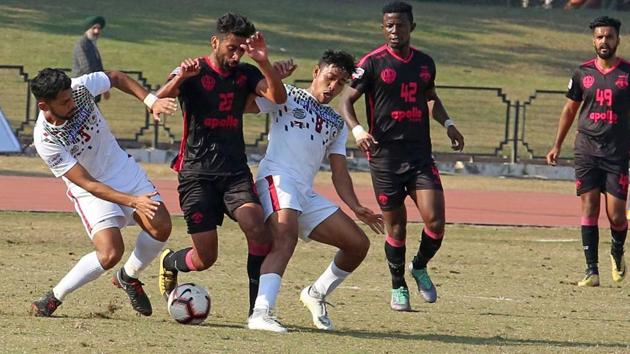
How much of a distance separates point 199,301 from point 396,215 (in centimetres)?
265

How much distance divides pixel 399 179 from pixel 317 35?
3135cm

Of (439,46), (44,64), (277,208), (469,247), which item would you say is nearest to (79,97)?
(277,208)

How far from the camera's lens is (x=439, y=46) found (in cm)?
4275

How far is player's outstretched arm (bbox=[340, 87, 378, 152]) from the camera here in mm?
11172

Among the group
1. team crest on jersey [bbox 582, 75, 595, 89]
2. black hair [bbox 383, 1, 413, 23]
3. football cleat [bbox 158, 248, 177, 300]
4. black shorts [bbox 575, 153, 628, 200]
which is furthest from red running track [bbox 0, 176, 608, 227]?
football cleat [bbox 158, 248, 177, 300]

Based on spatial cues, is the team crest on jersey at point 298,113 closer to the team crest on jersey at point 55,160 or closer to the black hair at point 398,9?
the team crest on jersey at point 55,160

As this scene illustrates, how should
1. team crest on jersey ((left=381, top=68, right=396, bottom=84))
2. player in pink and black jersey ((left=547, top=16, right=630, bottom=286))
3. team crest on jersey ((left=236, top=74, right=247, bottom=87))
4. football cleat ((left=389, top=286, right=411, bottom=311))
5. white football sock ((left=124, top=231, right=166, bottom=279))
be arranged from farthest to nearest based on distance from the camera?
player in pink and black jersey ((left=547, top=16, right=630, bottom=286)), team crest on jersey ((left=381, top=68, right=396, bottom=84)), football cleat ((left=389, top=286, right=411, bottom=311)), white football sock ((left=124, top=231, right=166, bottom=279)), team crest on jersey ((left=236, top=74, right=247, bottom=87))

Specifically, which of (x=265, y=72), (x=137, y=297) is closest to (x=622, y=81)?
(x=265, y=72)

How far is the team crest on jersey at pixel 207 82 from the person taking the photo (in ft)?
32.7

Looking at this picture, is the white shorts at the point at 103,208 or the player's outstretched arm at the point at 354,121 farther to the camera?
the player's outstretched arm at the point at 354,121

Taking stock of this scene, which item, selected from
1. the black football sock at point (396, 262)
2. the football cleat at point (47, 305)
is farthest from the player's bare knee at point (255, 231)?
the black football sock at point (396, 262)

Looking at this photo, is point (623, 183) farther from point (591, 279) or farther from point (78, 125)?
point (78, 125)

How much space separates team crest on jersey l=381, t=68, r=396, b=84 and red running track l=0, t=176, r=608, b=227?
7.67m

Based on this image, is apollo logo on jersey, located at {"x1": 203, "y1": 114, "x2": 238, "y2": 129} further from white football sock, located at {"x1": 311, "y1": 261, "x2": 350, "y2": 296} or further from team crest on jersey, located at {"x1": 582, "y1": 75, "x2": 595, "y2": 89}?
team crest on jersey, located at {"x1": 582, "y1": 75, "x2": 595, "y2": 89}
